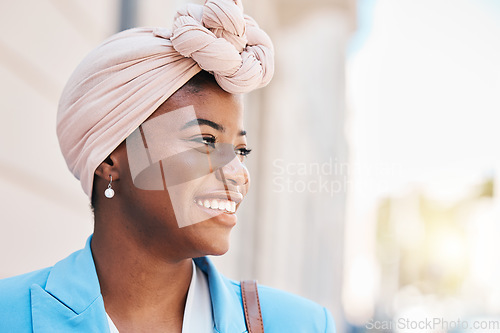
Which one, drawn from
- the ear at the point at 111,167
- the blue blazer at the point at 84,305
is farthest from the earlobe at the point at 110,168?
the blue blazer at the point at 84,305

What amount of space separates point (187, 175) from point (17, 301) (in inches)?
27.5

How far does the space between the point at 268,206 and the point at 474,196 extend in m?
29.4

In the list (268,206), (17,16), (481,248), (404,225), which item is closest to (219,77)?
(17,16)

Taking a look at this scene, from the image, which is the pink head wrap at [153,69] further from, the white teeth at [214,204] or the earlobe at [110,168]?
the white teeth at [214,204]

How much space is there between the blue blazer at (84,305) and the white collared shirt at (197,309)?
0.04 m

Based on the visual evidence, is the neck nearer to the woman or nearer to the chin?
the woman

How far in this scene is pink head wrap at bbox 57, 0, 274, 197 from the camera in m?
2.13

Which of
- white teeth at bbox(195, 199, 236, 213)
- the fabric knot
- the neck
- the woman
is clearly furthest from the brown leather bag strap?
the fabric knot

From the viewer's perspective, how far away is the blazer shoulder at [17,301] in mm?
2035

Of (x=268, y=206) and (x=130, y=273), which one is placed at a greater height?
(x=268, y=206)

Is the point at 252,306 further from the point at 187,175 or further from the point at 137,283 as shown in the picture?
the point at 187,175

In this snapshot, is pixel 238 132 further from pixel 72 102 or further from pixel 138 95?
pixel 72 102

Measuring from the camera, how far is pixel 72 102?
2326mm

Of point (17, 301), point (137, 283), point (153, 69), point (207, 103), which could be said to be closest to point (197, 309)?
point (137, 283)
